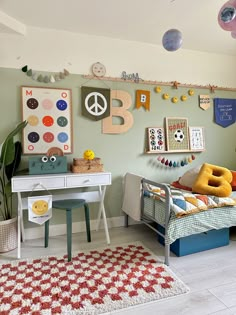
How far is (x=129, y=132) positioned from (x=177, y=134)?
2.29 ft

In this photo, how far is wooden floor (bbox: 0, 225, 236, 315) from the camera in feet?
5.21

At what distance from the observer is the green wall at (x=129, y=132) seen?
255 cm

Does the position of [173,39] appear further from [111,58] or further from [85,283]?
[85,283]

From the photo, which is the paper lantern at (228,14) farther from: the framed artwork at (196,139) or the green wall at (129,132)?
the framed artwork at (196,139)

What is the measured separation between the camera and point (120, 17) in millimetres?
2381

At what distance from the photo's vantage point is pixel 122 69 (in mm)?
2930

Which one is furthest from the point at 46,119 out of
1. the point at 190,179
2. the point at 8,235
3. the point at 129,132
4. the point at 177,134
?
the point at 190,179

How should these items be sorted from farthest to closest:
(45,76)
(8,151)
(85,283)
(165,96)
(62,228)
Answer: (165,96), (62,228), (45,76), (8,151), (85,283)

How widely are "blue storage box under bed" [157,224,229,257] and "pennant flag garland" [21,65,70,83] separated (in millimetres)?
2039

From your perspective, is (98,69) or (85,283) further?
(98,69)

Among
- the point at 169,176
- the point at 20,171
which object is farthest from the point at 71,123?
the point at 169,176

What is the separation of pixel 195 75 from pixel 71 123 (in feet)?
6.14

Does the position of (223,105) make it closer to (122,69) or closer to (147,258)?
(122,69)

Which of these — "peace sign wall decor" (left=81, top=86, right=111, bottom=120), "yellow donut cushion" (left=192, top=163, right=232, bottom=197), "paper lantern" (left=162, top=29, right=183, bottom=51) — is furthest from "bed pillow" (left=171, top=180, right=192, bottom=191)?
"paper lantern" (left=162, top=29, right=183, bottom=51)
